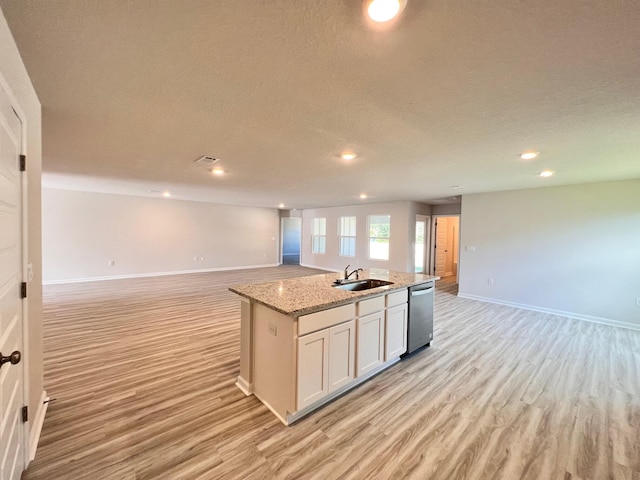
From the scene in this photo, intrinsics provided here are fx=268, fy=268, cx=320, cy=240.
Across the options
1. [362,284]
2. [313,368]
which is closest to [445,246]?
[362,284]

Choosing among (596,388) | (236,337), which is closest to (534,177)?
(596,388)

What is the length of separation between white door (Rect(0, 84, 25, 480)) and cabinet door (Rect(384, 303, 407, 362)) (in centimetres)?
262

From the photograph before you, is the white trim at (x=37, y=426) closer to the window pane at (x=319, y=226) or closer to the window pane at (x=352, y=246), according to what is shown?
the window pane at (x=352, y=246)

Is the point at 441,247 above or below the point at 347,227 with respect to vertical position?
below

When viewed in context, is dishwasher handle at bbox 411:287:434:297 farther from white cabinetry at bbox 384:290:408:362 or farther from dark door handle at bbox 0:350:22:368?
dark door handle at bbox 0:350:22:368

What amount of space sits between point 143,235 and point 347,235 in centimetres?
631

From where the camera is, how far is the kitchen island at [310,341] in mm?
2018

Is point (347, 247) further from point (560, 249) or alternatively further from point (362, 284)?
point (362, 284)

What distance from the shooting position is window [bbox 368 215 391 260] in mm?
8117

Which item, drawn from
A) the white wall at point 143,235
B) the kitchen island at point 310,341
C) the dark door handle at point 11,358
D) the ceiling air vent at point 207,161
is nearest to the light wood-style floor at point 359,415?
the kitchen island at point 310,341

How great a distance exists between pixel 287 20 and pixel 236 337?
346 cm

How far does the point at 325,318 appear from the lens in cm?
216

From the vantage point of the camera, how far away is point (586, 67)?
4.72 ft

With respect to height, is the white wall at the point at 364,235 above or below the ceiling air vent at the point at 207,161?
below
